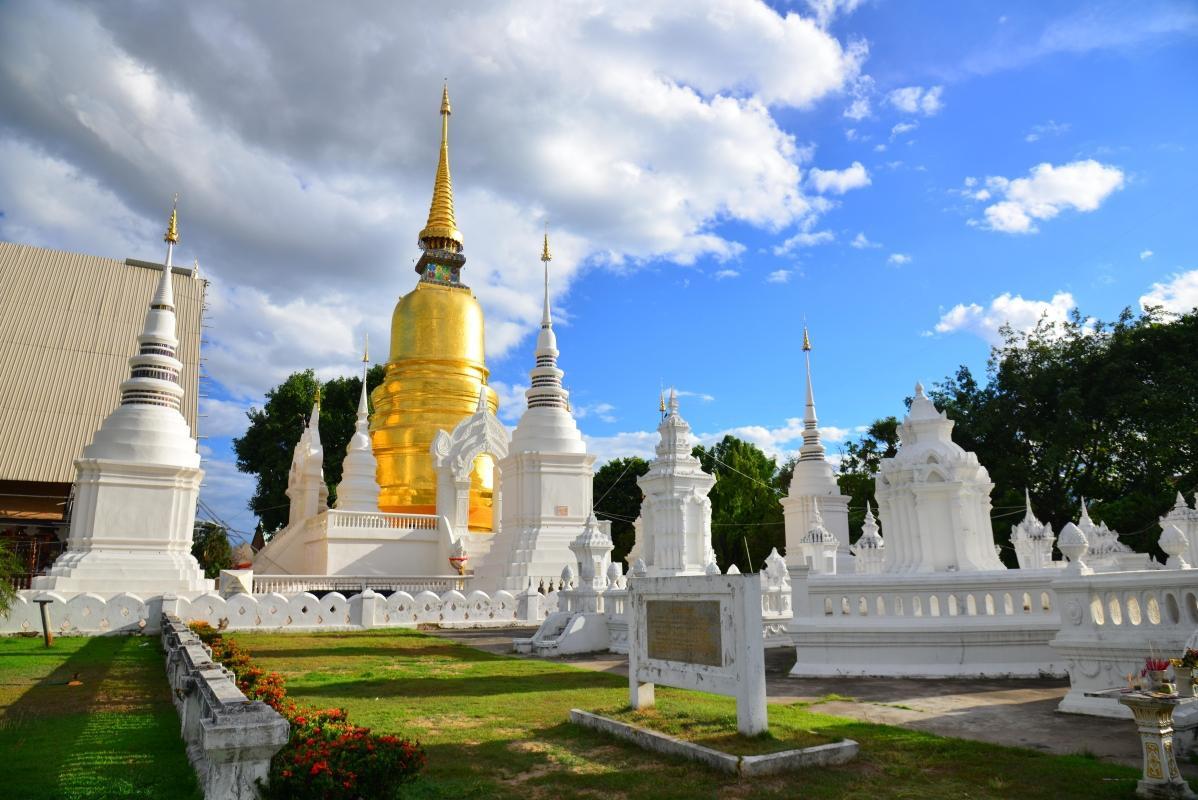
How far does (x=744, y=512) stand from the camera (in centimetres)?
4747

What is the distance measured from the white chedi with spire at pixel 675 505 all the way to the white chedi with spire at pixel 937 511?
7103 millimetres

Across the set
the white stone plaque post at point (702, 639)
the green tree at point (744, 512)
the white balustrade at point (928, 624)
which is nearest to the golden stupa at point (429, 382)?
the green tree at point (744, 512)

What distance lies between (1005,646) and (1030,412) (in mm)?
28687

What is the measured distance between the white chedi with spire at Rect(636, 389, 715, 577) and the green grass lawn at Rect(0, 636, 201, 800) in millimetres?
12080

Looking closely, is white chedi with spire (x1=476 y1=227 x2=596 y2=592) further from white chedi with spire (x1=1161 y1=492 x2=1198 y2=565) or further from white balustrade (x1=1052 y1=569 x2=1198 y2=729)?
white balustrade (x1=1052 y1=569 x2=1198 y2=729)

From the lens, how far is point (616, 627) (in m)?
16.2

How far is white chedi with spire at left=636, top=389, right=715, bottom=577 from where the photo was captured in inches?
845

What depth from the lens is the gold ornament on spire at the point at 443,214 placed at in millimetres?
42156

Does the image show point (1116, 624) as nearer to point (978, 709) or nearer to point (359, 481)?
point (978, 709)

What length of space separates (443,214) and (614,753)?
128 ft

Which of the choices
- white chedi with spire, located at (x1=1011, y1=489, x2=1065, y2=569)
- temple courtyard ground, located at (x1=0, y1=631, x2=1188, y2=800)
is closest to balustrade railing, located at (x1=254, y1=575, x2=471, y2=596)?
temple courtyard ground, located at (x1=0, y1=631, x2=1188, y2=800)

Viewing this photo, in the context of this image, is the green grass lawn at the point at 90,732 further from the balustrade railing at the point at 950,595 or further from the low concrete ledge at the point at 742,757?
the balustrade railing at the point at 950,595

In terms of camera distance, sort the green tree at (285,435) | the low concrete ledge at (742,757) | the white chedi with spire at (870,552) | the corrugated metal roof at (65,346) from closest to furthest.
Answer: the low concrete ledge at (742,757) < the white chedi with spire at (870,552) < the corrugated metal roof at (65,346) < the green tree at (285,435)

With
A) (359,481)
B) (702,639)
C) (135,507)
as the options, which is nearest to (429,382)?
(359,481)
